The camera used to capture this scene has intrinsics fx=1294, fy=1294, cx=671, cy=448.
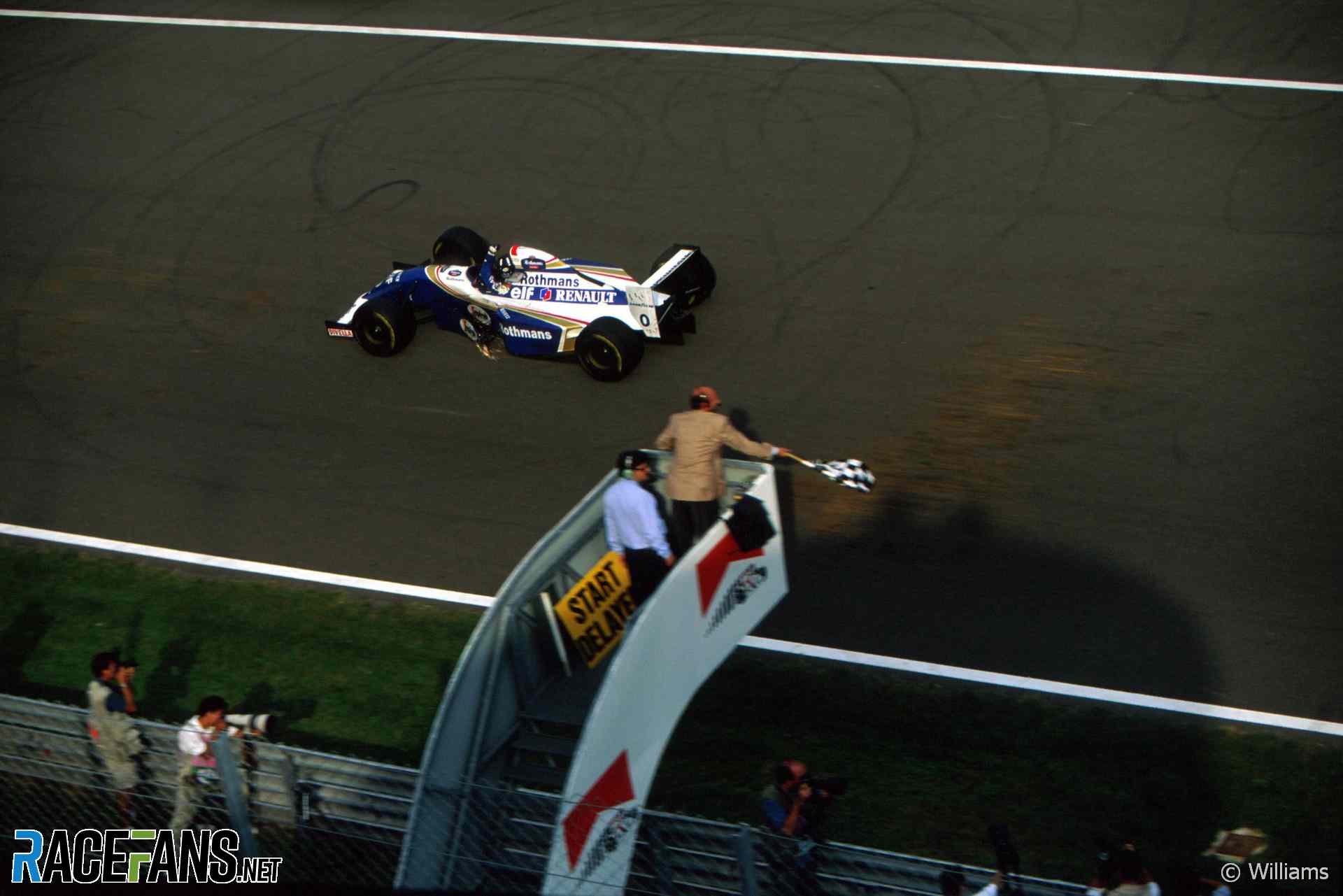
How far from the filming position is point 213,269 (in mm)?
15062

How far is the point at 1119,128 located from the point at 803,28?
467 cm

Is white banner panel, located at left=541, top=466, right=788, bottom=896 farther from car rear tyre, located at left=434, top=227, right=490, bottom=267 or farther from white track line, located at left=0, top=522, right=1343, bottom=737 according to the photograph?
car rear tyre, located at left=434, top=227, right=490, bottom=267

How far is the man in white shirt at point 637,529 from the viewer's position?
9.14 m

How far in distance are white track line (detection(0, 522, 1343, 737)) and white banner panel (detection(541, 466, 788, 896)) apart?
67 cm

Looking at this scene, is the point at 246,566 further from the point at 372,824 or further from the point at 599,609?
the point at 372,824

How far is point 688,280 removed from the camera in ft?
43.3

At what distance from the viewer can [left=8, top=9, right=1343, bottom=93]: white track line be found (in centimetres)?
1587

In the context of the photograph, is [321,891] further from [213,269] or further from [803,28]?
[803,28]

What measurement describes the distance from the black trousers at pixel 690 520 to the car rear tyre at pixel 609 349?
2916 millimetres

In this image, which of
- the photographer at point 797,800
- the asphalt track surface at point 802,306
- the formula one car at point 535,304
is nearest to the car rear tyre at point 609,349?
the formula one car at point 535,304

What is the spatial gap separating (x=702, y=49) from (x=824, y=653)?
1036cm

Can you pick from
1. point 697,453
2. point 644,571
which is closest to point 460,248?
point 697,453

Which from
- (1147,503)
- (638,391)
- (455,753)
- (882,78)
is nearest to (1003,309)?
(1147,503)

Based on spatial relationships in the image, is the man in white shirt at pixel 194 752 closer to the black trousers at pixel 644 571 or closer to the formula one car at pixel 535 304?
the black trousers at pixel 644 571
